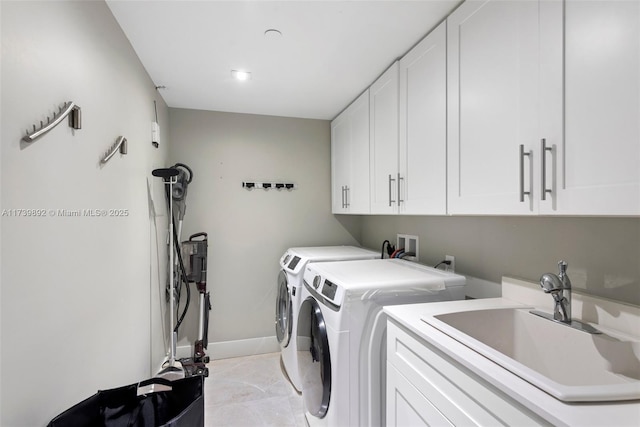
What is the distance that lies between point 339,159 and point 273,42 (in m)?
1.32

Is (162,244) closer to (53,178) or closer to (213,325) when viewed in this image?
(213,325)

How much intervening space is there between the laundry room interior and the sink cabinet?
0.02 metres

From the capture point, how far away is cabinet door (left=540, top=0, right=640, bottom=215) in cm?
76

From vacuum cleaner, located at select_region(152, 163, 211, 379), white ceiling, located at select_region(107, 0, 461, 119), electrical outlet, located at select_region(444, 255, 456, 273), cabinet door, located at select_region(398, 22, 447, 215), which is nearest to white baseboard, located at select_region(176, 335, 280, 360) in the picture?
vacuum cleaner, located at select_region(152, 163, 211, 379)

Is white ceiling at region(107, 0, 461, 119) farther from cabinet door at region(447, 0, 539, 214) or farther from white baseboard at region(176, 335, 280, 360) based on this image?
white baseboard at region(176, 335, 280, 360)

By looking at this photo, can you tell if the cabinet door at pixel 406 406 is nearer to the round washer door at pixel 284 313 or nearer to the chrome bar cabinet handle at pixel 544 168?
the chrome bar cabinet handle at pixel 544 168

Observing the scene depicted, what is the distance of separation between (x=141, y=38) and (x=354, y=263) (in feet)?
5.74

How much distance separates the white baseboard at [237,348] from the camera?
9.15 feet

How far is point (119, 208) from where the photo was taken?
146 cm

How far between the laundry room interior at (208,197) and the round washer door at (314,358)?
113 mm

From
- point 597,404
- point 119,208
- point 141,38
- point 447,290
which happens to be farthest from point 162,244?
point 597,404

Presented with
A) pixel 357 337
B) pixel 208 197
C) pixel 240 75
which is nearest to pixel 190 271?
pixel 208 197

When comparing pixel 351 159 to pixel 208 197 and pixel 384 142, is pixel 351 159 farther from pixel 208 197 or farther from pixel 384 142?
pixel 208 197

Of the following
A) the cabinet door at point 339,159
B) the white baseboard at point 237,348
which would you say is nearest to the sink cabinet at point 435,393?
the cabinet door at point 339,159
